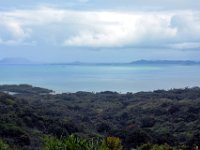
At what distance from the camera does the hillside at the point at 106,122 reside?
28.5 metres

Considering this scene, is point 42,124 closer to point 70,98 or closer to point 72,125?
point 72,125

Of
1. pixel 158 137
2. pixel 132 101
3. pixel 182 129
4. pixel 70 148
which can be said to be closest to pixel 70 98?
pixel 132 101

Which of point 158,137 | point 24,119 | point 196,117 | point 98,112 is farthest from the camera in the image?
point 98,112

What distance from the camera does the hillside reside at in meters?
28.5

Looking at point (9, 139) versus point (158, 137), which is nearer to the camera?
point (9, 139)

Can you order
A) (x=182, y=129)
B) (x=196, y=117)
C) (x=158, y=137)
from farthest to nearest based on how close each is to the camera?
(x=196, y=117) < (x=182, y=129) < (x=158, y=137)

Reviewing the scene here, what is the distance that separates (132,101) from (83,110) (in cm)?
1140

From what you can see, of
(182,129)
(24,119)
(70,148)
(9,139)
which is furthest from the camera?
(182,129)

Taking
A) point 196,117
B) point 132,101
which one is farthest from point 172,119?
point 132,101

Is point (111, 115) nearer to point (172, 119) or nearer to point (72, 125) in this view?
point (172, 119)

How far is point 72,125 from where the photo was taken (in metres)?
36.3

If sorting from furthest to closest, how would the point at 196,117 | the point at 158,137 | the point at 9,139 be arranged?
1. the point at 196,117
2. the point at 158,137
3. the point at 9,139

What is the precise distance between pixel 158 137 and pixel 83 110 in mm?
29407

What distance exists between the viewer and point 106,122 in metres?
44.2
